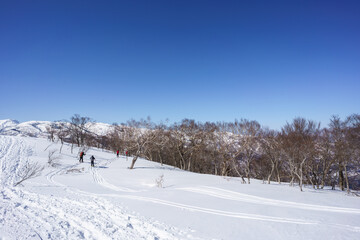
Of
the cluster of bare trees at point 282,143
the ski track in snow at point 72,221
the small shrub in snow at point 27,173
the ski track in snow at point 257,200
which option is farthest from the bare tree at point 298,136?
the small shrub in snow at point 27,173

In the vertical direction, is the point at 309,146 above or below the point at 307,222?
above

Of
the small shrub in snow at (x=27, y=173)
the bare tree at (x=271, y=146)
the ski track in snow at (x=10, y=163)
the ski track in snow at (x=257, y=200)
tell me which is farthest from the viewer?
the bare tree at (x=271, y=146)

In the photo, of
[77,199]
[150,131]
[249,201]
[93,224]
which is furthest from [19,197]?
[150,131]

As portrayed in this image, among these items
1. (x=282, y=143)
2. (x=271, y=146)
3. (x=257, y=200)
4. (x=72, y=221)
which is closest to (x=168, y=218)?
(x=72, y=221)

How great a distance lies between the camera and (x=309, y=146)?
15.9m

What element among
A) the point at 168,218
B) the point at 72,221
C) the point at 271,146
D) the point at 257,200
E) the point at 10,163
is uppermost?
the point at 271,146

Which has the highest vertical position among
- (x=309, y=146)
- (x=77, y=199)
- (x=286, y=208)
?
(x=309, y=146)

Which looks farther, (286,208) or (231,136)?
(231,136)

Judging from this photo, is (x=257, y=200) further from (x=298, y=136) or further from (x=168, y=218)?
(x=298, y=136)

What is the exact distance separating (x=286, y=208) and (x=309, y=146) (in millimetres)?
10240

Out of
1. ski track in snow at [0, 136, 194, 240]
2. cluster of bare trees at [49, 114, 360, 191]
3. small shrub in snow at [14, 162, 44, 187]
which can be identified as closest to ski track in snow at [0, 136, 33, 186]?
small shrub in snow at [14, 162, 44, 187]

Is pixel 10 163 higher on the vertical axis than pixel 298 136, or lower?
lower

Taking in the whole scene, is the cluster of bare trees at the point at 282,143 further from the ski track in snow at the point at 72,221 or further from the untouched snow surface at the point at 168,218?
the ski track in snow at the point at 72,221

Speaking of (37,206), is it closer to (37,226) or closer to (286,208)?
(37,226)
